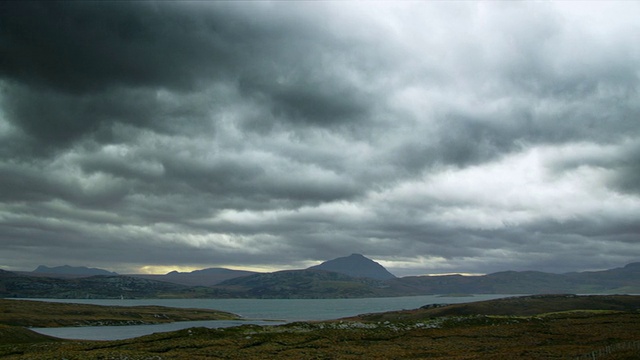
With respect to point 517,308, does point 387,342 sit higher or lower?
higher

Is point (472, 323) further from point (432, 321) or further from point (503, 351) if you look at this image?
point (503, 351)

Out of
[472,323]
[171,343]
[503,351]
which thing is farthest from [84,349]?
[472,323]

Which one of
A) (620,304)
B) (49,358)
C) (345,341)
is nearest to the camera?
(49,358)

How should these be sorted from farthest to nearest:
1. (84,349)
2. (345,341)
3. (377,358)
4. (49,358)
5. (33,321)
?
(33,321) < (345,341) < (84,349) < (377,358) < (49,358)

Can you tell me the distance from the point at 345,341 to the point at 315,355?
54.9 feet

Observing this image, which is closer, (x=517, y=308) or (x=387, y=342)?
(x=387, y=342)

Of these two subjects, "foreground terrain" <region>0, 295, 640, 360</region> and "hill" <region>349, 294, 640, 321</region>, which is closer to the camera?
"foreground terrain" <region>0, 295, 640, 360</region>

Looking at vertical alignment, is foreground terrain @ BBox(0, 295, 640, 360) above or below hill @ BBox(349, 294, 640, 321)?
above

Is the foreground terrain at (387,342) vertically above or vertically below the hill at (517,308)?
above

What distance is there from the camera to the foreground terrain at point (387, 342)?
61.7 metres

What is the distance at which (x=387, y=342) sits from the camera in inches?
3172

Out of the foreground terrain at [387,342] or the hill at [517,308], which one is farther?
the hill at [517,308]

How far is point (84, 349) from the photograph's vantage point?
69.2 metres

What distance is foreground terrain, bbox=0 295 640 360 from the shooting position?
2428 inches
